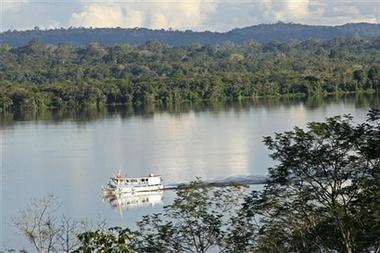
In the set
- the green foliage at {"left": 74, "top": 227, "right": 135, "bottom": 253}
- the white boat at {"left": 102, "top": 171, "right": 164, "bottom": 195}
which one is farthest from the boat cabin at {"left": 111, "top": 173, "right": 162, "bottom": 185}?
the green foliage at {"left": 74, "top": 227, "right": 135, "bottom": 253}

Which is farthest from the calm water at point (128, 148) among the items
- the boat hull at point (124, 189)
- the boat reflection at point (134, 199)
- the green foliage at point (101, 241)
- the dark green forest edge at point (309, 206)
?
the green foliage at point (101, 241)

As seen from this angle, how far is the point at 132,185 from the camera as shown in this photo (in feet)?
74.0

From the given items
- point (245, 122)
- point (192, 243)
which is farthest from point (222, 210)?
point (245, 122)

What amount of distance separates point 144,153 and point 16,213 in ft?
32.2

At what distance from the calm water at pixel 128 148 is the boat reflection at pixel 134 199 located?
1.7 inches

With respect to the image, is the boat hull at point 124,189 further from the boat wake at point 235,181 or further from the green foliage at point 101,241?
the green foliage at point 101,241

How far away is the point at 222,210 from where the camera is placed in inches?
342

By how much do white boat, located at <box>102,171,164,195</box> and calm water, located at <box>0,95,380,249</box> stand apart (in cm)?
29

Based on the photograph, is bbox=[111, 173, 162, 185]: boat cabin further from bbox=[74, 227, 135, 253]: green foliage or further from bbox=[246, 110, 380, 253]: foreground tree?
bbox=[74, 227, 135, 253]: green foliage

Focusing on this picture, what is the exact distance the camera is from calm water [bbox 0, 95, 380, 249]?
20828 millimetres

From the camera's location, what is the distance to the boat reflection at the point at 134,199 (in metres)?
20.8

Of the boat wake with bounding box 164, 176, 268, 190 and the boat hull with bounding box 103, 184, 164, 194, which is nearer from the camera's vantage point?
the boat wake with bounding box 164, 176, 268, 190

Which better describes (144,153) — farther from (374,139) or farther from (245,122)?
(374,139)

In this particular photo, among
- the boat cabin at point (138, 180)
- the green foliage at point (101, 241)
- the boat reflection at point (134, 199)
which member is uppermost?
the green foliage at point (101, 241)
